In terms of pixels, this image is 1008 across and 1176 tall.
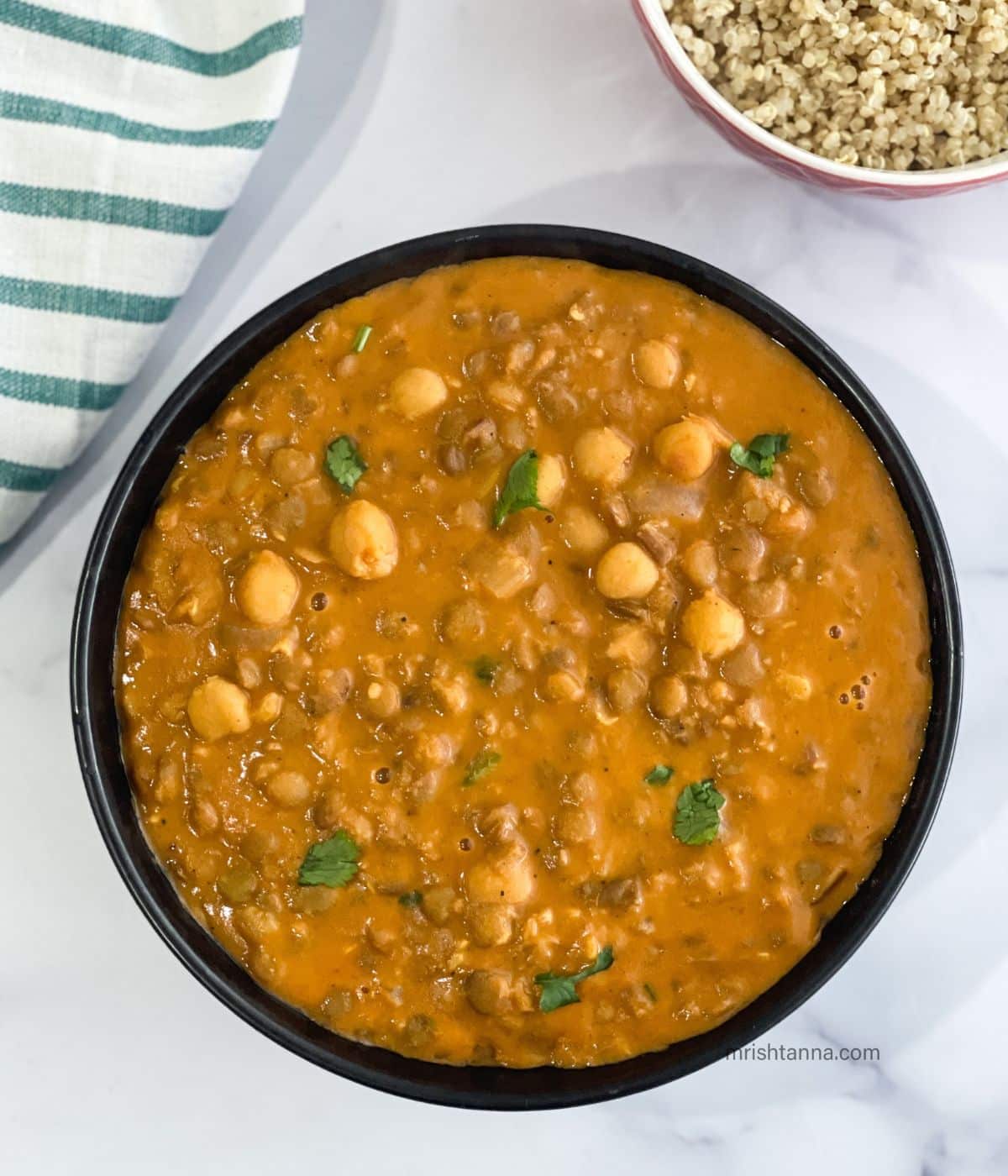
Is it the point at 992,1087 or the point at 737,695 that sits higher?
the point at 737,695

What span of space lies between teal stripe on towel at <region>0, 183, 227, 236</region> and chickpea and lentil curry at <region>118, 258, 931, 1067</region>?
0.48 meters

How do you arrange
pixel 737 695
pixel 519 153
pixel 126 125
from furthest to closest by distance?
pixel 519 153 → pixel 126 125 → pixel 737 695

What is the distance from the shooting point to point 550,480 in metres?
2.49

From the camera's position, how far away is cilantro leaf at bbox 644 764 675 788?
97.5 inches

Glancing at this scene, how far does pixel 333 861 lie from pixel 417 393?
0.92m

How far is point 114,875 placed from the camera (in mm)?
2928

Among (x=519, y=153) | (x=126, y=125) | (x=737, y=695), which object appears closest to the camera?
(x=737, y=695)

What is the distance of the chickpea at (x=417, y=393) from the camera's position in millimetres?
2492

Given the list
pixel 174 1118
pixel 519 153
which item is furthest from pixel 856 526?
pixel 174 1118

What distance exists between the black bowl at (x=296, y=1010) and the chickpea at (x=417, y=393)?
9.5 inches

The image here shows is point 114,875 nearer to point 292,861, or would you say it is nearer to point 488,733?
point 292,861

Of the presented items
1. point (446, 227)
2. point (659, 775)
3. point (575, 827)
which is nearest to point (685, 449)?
point (659, 775)

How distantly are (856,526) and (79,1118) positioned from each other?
217 cm

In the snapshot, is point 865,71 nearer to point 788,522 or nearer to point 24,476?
point 788,522
